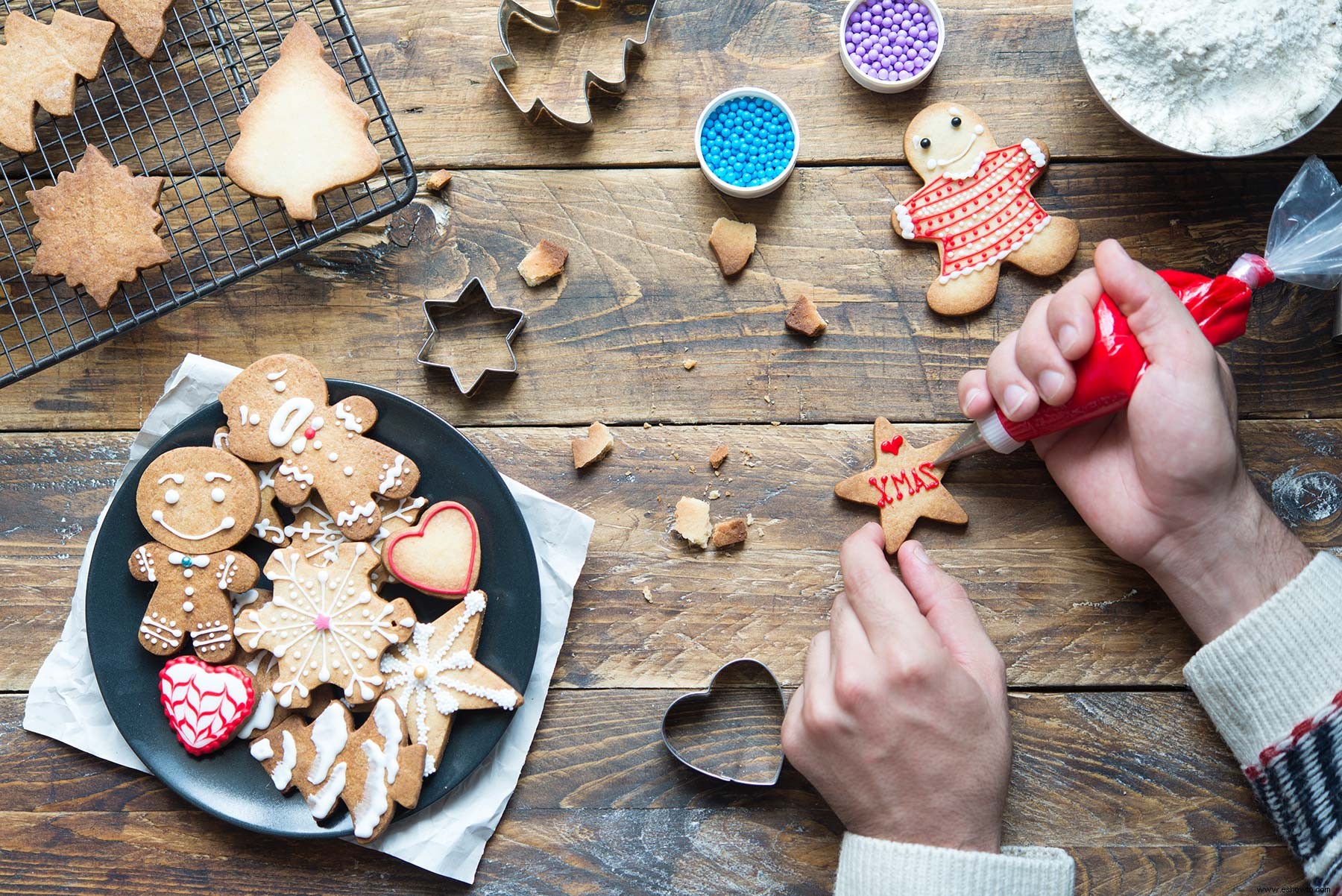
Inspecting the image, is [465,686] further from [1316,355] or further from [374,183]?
[1316,355]

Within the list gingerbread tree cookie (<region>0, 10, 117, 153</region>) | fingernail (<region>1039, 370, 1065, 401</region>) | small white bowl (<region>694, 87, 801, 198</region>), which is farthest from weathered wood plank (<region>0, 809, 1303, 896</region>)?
gingerbread tree cookie (<region>0, 10, 117, 153</region>)

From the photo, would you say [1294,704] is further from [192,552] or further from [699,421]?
[192,552]

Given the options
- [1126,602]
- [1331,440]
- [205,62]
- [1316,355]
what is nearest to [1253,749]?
[1126,602]

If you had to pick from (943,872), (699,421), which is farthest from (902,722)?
(699,421)

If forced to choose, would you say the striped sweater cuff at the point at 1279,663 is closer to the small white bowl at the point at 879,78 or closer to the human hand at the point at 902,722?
the human hand at the point at 902,722

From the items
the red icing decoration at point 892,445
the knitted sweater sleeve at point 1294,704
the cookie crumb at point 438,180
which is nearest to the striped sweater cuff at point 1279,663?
the knitted sweater sleeve at point 1294,704

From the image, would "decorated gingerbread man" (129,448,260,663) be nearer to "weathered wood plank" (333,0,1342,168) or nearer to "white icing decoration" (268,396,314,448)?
"white icing decoration" (268,396,314,448)
